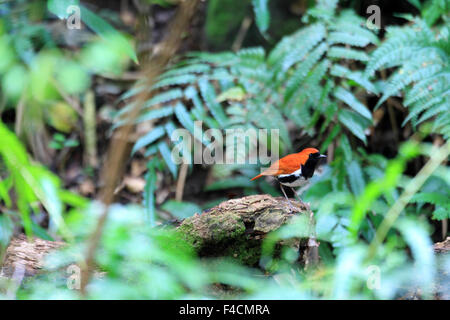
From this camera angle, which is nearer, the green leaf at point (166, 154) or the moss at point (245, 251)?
the moss at point (245, 251)

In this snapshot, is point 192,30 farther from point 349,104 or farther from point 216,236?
point 216,236

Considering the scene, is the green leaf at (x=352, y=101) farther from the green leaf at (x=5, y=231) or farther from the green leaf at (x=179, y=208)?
the green leaf at (x=5, y=231)

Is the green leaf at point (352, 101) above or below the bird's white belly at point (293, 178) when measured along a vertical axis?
above

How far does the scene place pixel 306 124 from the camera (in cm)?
278

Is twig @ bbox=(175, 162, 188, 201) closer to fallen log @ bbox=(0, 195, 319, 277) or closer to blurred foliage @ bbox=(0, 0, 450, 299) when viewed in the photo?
blurred foliage @ bbox=(0, 0, 450, 299)

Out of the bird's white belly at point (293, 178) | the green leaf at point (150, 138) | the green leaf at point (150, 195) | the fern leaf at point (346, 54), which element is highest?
the fern leaf at point (346, 54)

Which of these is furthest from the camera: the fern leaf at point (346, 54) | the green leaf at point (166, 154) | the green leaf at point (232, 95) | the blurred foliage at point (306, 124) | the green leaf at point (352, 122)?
the green leaf at point (232, 95)

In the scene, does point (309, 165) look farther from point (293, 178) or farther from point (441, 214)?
point (441, 214)

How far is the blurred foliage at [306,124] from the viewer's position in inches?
51.3

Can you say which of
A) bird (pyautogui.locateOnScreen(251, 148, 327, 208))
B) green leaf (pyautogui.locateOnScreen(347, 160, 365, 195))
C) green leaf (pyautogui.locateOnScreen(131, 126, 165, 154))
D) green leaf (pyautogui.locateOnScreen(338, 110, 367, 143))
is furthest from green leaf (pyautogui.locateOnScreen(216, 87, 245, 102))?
bird (pyautogui.locateOnScreen(251, 148, 327, 208))

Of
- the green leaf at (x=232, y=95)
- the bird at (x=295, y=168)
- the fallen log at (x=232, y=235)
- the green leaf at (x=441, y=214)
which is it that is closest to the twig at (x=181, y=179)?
the green leaf at (x=232, y=95)

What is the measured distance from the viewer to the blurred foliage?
4.27 feet
